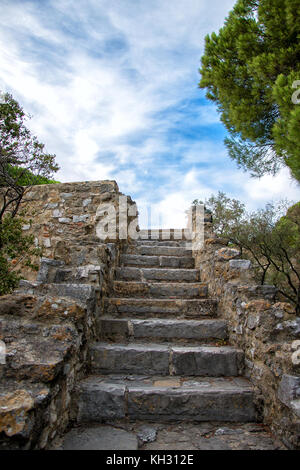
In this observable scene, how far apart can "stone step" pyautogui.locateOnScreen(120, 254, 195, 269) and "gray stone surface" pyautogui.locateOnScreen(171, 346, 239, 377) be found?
84.9 inches

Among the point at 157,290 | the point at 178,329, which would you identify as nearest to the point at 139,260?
the point at 157,290

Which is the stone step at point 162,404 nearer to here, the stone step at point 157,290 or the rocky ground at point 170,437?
the rocky ground at point 170,437

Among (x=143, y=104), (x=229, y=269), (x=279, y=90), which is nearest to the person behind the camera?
(x=229, y=269)

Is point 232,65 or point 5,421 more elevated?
point 232,65

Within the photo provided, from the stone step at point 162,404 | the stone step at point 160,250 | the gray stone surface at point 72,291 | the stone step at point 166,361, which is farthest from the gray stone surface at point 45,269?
the stone step at point 160,250

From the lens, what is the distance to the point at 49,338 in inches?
82.0

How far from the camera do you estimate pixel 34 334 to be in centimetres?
212

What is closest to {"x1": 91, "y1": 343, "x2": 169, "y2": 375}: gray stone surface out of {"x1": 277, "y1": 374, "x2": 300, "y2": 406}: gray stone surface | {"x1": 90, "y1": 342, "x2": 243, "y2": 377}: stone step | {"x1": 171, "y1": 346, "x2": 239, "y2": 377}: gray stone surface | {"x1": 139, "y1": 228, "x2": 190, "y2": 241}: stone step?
{"x1": 90, "y1": 342, "x2": 243, "y2": 377}: stone step

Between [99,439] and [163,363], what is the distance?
2.94ft

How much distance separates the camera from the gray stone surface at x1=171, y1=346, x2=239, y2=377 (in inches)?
103

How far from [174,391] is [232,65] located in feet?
17.6

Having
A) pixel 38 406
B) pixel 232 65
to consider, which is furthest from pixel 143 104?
pixel 38 406

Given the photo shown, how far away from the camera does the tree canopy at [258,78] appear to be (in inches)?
143
